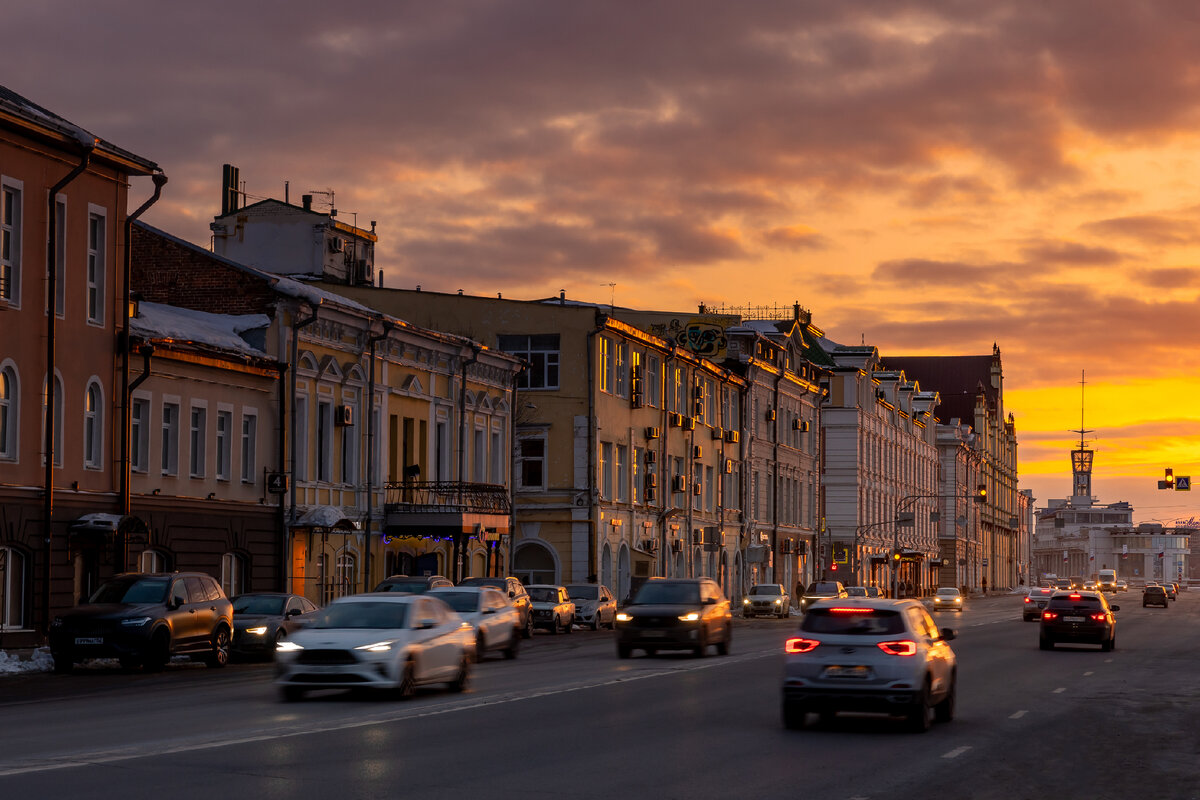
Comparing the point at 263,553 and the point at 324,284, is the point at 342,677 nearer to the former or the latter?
the point at 263,553

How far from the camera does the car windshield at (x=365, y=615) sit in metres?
23.1

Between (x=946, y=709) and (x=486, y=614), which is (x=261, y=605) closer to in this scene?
(x=486, y=614)

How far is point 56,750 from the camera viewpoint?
1593 centimetres

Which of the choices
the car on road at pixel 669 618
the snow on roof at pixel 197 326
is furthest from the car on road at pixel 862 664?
the snow on roof at pixel 197 326

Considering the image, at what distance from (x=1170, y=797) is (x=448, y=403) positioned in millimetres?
41025

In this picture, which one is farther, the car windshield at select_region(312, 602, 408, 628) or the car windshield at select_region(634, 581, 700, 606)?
the car windshield at select_region(634, 581, 700, 606)

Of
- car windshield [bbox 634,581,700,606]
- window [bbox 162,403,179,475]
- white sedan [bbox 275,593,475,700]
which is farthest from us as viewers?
window [bbox 162,403,179,475]

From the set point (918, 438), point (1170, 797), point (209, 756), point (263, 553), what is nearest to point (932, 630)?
point (1170, 797)

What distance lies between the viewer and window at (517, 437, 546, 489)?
62969mm

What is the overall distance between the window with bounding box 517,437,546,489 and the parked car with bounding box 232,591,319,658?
90.8ft

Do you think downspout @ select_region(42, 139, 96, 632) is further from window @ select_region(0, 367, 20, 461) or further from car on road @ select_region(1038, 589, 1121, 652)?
car on road @ select_region(1038, 589, 1121, 652)

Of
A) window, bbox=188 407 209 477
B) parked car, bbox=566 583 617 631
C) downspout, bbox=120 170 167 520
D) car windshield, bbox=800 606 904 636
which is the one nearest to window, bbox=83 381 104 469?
downspout, bbox=120 170 167 520

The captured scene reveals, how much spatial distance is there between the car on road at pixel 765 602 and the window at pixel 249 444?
31.3 meters

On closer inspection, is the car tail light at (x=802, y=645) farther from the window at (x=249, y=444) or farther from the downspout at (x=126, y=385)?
the window at (x=249, y=444)
